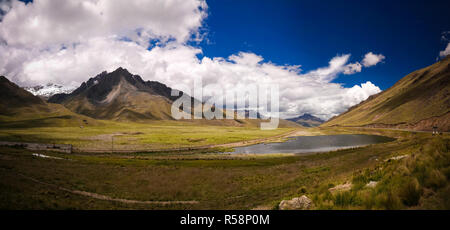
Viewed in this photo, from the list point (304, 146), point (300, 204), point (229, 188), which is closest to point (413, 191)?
point (300, 204)

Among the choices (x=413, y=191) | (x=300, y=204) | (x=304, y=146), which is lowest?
(x=304, y=146)

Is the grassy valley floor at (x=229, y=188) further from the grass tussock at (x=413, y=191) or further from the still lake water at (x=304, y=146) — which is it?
the still lake water at (x=304, y=146)

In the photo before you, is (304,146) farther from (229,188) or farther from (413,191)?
(413,191)

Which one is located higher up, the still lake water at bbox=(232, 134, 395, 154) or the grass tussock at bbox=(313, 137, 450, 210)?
the grass tussock at bbox=(313, 137, 450, 210)

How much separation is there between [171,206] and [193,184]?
9851mm

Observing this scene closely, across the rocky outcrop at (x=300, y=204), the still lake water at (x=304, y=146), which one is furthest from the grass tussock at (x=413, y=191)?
the still lake water at (x=304, y=146)

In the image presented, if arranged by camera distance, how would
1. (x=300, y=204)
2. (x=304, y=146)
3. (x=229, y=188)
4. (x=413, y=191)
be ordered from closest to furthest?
(x=413, y=191) < (x=300, y=204) < (x=229, y=188) < (x=304, y=146)

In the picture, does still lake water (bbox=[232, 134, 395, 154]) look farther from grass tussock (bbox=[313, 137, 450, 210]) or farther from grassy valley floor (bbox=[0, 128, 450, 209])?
grass tussock (bbox=[313, 137, 450, 210])

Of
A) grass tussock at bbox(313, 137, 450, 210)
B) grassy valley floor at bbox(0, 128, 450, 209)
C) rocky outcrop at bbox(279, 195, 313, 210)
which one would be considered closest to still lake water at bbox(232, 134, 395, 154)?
grassy valley floor at bbox(0, 128, 450, 209)

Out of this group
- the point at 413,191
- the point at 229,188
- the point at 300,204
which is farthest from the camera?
the point at 229,188

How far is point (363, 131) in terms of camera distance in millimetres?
178375

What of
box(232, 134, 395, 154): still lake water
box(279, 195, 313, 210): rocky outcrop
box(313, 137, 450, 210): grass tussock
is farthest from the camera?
box(232, 134, 395, 154): still lake water
